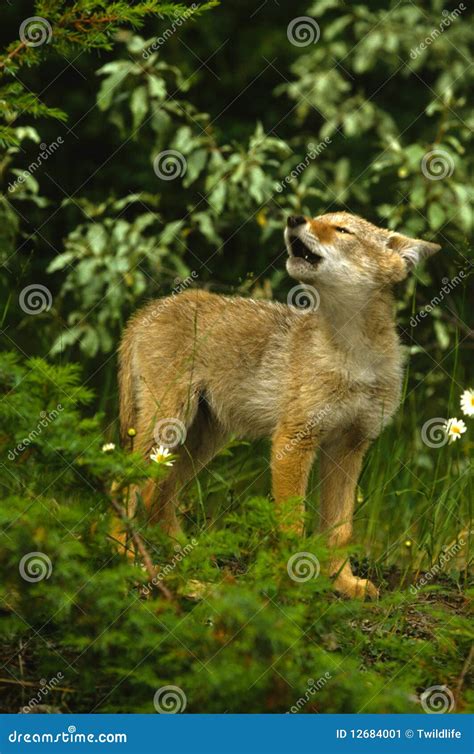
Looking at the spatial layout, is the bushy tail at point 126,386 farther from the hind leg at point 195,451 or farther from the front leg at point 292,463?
the front leg at point 292,463

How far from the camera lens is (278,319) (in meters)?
6.48

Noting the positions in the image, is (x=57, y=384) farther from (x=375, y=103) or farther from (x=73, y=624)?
(x=375, y=103)

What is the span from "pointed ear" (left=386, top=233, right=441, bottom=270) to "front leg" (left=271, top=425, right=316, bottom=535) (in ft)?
3.53

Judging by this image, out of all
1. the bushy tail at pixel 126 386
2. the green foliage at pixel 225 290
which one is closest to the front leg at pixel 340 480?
the green foliage at pixel 225 290

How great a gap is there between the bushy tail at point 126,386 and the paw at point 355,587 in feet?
5.21

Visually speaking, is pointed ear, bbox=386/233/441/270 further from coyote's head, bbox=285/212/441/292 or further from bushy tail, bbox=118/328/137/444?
bushy tail, bbox=118/328/137/444

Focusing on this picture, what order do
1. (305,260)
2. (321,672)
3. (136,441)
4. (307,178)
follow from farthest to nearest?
(307,178)
(136,441)
(305,260)
(321,672)

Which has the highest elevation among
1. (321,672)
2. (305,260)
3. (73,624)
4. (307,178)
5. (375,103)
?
(375,103)

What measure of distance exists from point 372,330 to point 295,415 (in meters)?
0.60

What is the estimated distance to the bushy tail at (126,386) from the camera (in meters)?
6.42

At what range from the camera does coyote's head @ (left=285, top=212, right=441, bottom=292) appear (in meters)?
5.62

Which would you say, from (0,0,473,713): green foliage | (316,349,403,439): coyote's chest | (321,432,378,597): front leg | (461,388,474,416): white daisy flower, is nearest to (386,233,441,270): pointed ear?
(0,0,473,713): green foliage

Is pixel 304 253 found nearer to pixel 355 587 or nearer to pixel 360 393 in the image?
pixel 360 393

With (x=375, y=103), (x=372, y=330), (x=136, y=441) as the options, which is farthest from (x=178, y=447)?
(x=375, y=103)
